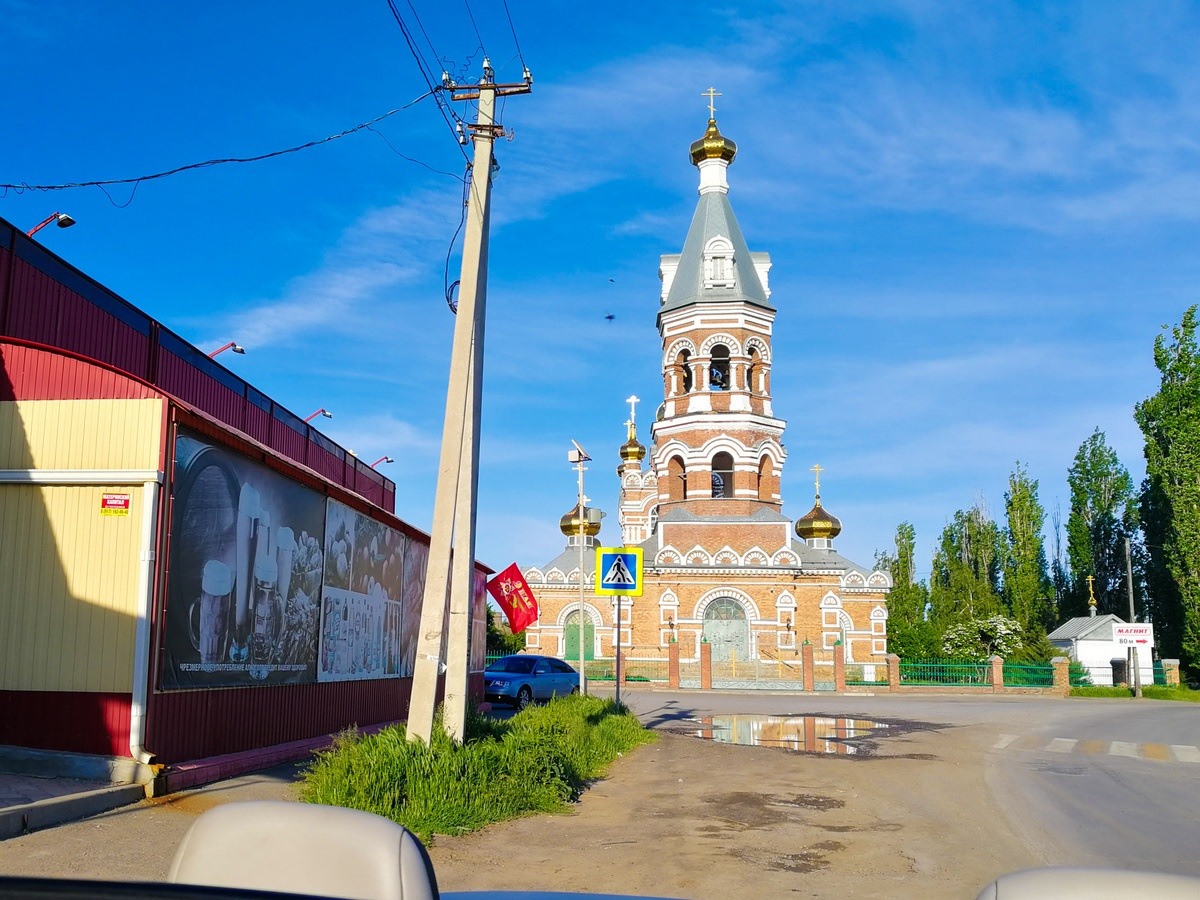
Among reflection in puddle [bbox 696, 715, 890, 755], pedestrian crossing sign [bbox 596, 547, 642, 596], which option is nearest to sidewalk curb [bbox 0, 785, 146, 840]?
pedestrian crossing sign [bbox 596, 547, 642, 596]

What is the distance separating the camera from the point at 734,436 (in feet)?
176

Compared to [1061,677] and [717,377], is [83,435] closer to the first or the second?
[1061,677]

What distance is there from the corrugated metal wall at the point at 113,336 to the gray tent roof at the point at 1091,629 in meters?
42.7

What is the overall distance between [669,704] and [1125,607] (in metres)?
45.5

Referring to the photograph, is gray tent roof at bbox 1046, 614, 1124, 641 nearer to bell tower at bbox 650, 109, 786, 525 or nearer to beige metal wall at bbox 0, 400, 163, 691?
bell tower at bbox 650, 109, 786, 525

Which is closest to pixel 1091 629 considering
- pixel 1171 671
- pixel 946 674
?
pixel 1171 671

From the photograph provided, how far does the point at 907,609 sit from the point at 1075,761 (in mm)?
53579

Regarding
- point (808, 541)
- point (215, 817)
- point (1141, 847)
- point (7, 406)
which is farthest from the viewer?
point (808, 541)

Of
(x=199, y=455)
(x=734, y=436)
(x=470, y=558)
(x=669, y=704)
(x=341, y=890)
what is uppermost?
(x=734, y=436)

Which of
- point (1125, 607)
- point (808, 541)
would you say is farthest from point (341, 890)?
point (1125, 607)

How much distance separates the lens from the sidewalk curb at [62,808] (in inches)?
293

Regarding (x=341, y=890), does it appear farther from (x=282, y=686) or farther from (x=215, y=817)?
(x=282, y=686)

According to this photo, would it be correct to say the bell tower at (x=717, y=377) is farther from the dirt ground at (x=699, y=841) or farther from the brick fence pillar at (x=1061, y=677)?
the dirt ground at (x=699, y=841)

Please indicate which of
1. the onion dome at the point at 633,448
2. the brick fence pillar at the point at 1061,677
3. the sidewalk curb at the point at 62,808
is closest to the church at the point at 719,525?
the brick fence pillar at the point at 1061,677
